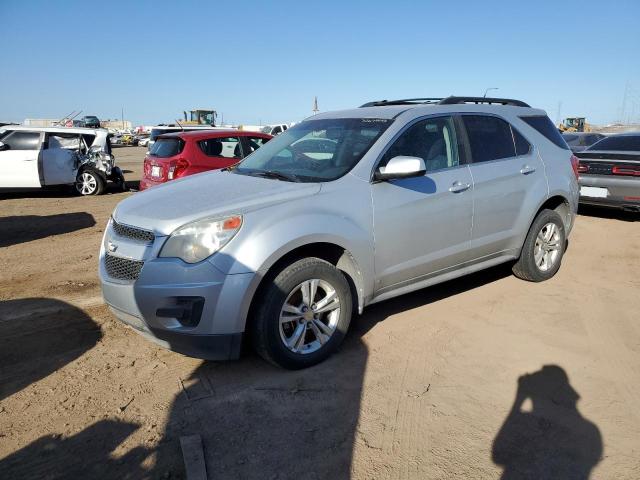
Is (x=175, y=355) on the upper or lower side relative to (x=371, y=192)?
lower

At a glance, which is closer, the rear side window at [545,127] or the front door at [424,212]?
the front door at [424,212]

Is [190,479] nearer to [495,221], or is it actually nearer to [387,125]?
[387,125]

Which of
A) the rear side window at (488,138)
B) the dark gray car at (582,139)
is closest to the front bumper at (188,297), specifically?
the rear side window at (488,138)

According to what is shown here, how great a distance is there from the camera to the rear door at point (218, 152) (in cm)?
861

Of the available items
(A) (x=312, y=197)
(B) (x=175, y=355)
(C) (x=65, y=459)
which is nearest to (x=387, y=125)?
(A) (x=312, y=197)

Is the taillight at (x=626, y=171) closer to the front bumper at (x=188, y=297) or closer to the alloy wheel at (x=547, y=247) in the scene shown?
the alloy wheel at (x=547, y=247)

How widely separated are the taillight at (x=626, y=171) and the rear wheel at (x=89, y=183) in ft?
36.5

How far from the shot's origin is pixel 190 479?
2400mm

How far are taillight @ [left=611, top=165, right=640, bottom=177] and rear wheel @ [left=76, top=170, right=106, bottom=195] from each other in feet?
36.5

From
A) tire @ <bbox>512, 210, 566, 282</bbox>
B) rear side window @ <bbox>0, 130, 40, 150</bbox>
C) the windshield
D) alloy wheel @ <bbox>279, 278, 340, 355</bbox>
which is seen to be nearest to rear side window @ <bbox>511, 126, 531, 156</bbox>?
tire @ <bbox>512, 210, 566, 282</bbox>

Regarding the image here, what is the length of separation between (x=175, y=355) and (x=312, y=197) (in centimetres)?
156

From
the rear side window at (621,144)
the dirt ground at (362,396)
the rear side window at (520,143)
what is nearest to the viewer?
the dirt ground at (362,396)

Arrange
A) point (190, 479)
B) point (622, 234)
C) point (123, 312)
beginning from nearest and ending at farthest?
1. point (190, 479)
2. point (123, 312)
3. point (622, 234)

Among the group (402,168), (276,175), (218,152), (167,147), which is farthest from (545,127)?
(167,147)
